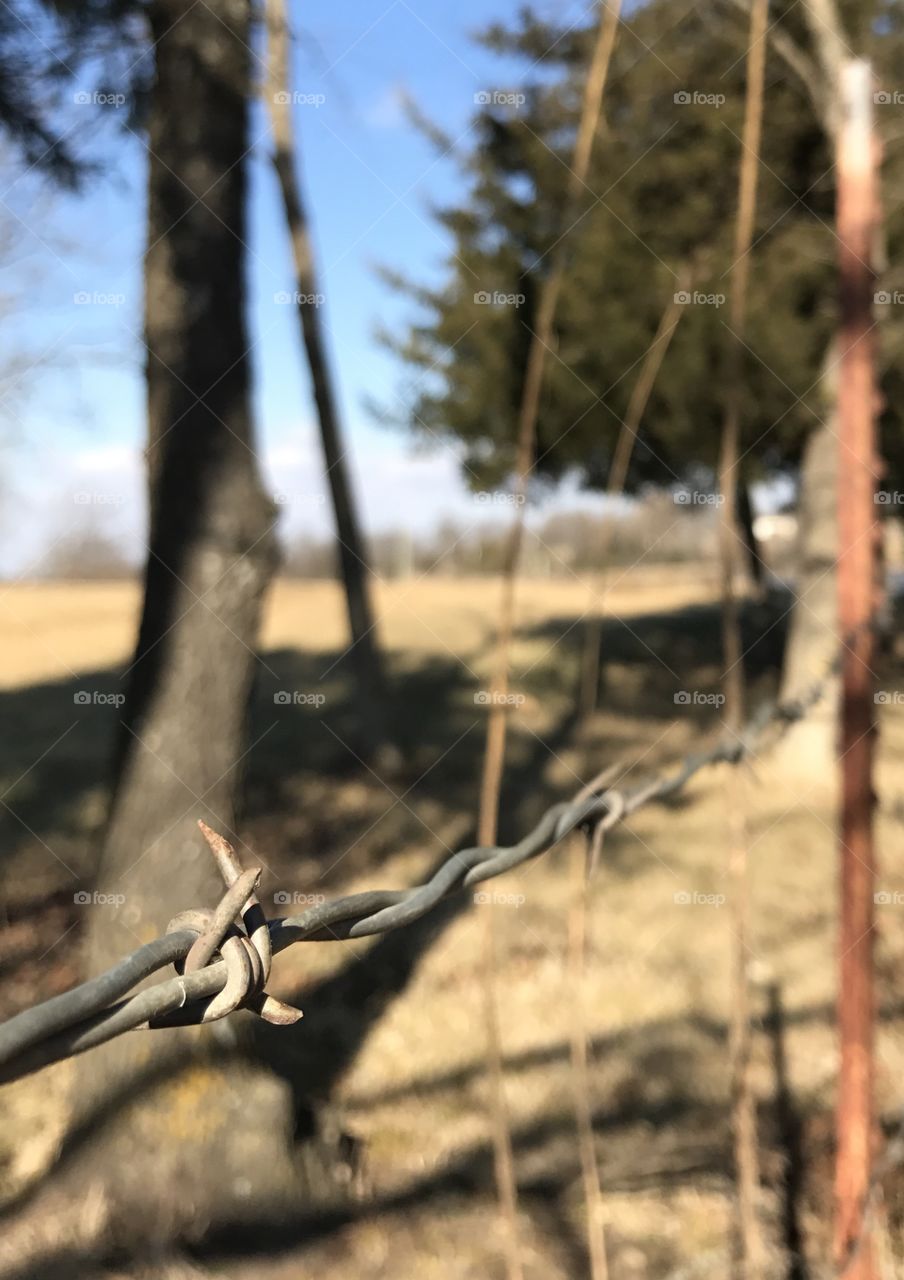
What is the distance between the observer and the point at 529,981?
3.46 meters

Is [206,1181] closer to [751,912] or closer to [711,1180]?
[711,1180]

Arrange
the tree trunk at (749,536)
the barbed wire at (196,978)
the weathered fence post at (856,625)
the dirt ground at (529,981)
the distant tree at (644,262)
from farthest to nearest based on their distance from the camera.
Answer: the tree trunk at (749,536) → the distant tree at (644,262) → the dirt ground at (529,981) → the weathered fence post at (856,625) → the barbed wire at (196,978)

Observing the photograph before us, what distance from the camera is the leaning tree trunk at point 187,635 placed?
2.21 metres

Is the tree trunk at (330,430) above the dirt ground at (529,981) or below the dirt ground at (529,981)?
above

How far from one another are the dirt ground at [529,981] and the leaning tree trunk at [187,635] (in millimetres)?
246

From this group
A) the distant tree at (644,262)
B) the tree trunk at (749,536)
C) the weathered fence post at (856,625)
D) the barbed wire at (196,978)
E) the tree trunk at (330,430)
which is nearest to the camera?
the barbed wire at (196,978)

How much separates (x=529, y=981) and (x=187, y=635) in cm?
179

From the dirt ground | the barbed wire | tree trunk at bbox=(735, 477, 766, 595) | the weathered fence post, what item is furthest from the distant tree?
the barbed wire

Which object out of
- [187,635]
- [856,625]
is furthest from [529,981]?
[856,625]

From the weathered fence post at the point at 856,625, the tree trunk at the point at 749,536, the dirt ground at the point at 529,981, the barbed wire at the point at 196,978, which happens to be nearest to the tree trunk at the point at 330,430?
the dirt ground at the point at 529,981

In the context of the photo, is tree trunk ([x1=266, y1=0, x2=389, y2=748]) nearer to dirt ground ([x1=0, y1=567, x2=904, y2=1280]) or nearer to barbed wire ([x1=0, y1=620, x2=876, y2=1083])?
dirt ground ([x1=0, y1=567, x2=904, y2=1280])

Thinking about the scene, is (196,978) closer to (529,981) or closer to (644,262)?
(529,981)

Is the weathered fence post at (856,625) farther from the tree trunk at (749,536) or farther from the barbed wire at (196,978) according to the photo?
the tree trunk at (749,536)

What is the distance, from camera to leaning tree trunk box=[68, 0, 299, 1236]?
7.27ft
